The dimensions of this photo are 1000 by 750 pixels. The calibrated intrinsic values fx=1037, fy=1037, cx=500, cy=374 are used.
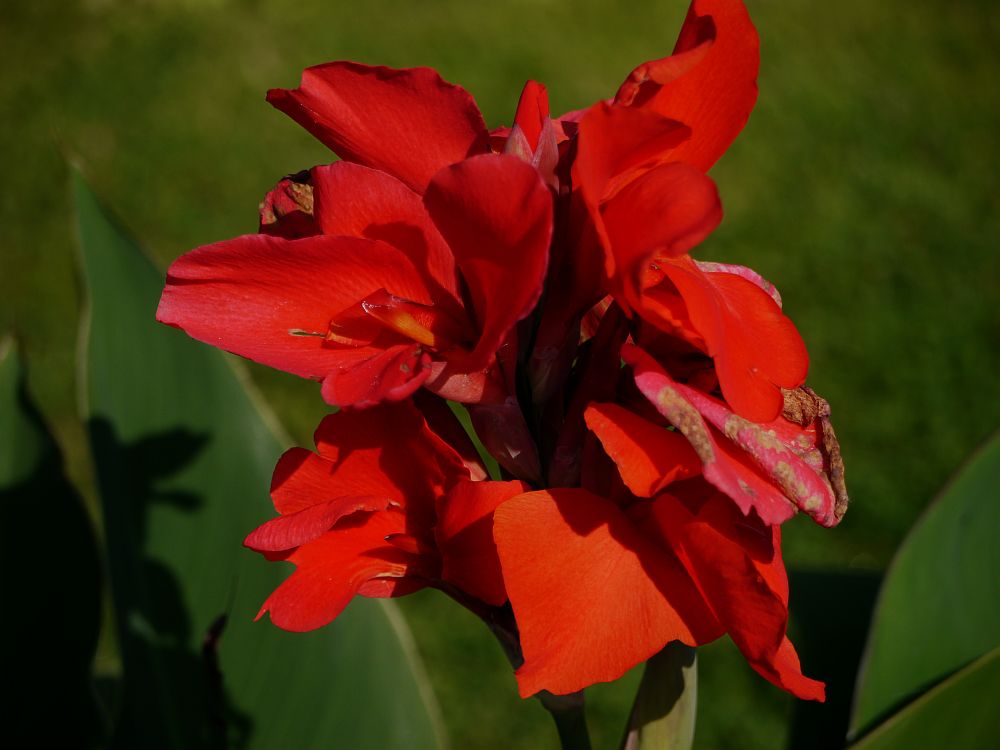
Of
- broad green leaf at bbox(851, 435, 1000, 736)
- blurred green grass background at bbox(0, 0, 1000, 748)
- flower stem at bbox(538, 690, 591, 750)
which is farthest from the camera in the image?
blurred green grass background at bbox(0, 0, 1000, 748)

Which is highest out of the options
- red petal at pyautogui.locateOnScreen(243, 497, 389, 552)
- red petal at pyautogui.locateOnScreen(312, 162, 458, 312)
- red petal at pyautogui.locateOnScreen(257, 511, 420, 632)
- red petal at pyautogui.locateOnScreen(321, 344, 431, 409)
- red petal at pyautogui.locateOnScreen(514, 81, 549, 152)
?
red petal at pyautogui.locateOnScreen(514, 81, 549, 152)

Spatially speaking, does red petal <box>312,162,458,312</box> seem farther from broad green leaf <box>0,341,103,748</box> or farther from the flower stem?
broad green leaf <box>0,341,103,748</box>

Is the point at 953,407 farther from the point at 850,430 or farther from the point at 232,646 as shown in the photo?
the point at 232,646

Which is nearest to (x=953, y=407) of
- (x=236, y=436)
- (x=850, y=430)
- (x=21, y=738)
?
(x=850, y=430)

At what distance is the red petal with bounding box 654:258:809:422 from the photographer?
0.41m

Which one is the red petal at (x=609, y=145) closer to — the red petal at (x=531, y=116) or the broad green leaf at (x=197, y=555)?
the red petal at (x=531, y=116)

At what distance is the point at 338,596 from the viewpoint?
1.54 feet

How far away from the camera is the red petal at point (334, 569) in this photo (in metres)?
0.46

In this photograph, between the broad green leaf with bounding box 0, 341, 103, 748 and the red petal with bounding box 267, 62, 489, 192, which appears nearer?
the red petal with bounding box 267, 62, 489, 192

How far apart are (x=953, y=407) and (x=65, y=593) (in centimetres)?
166

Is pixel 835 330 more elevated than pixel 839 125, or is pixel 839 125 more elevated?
pixel 839 125

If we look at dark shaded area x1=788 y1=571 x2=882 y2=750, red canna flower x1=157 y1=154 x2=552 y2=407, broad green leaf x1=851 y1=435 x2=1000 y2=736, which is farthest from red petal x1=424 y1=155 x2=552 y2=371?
dark shaded area x1=788 y1=571 x2=882 y2=750

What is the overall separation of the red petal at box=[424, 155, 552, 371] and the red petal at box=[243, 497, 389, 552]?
8 centimetres

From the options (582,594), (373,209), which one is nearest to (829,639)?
(582,594)
